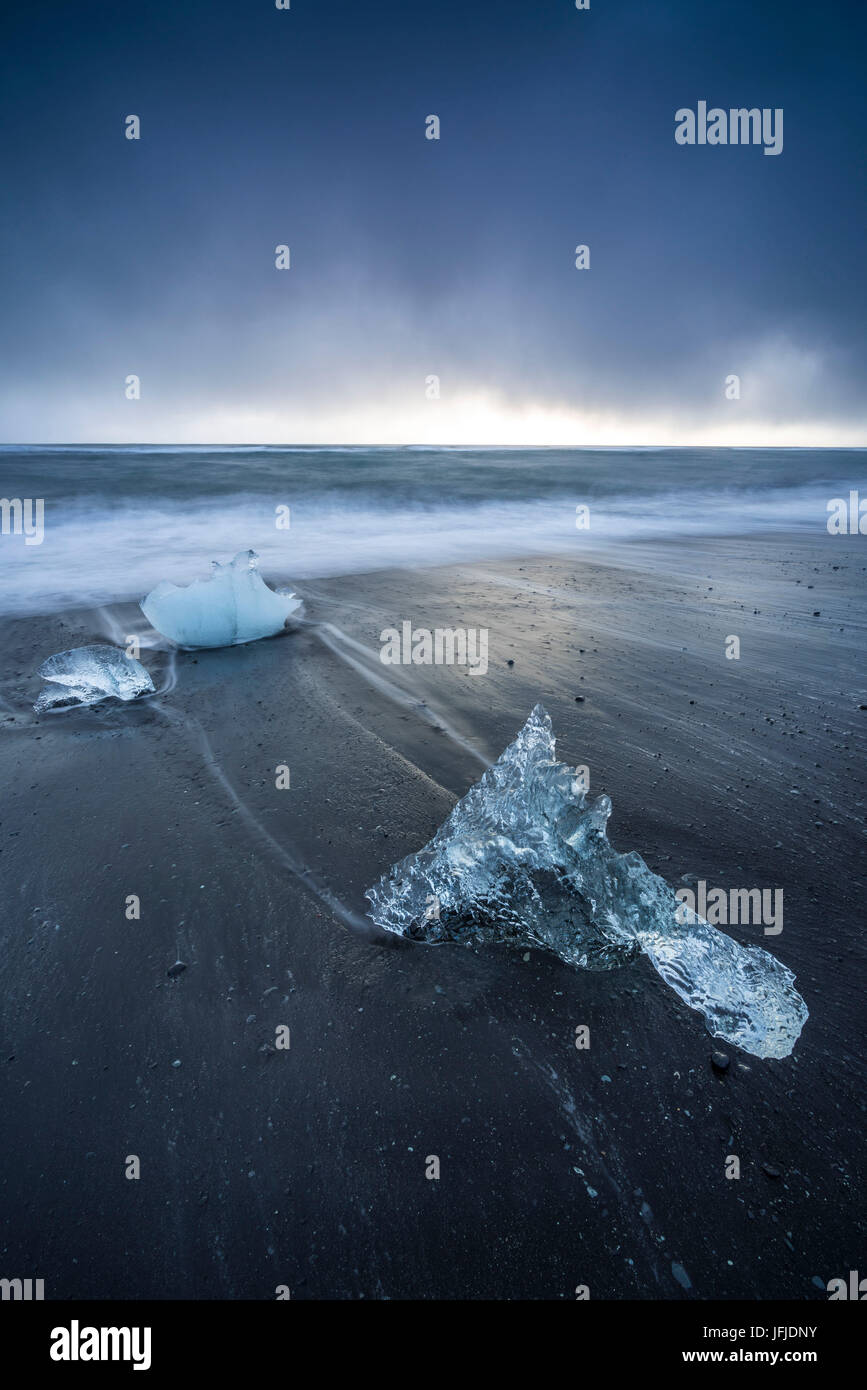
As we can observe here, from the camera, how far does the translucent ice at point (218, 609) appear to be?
17.1 feet

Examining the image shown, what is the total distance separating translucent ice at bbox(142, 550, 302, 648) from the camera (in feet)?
17.1

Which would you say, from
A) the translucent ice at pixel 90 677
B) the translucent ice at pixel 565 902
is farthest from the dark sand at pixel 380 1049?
the translucent ice at pixel 90 677

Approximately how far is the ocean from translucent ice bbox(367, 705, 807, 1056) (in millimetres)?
6456

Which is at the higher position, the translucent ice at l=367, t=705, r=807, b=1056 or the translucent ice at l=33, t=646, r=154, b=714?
the translucent ice at l=33, t=646, r=154, b=714

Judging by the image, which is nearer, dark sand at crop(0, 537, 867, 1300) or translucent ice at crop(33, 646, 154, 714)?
dark sand at crop(0, 537, 867, 1300)

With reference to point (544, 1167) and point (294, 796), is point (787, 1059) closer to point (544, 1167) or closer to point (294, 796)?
point (544, 1167)

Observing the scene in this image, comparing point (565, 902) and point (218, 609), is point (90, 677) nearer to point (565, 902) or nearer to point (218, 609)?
point (218, 609)

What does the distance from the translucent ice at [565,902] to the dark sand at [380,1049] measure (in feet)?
0.26

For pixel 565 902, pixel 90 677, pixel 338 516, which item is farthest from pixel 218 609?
pixel 338 516

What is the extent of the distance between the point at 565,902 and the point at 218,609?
14.1 ft

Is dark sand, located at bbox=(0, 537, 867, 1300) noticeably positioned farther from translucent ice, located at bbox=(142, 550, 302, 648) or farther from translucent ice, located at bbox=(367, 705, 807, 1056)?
translucent ice, located at bbox=(142, 550, 302, 648)

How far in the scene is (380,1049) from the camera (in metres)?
1.76

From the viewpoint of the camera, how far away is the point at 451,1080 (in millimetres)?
1684

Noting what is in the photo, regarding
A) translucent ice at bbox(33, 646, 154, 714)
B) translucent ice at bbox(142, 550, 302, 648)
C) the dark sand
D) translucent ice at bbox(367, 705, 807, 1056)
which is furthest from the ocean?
translucent ice at bbox(367, 705, 807, 1056)
